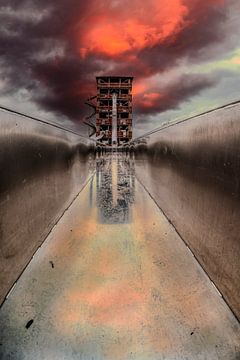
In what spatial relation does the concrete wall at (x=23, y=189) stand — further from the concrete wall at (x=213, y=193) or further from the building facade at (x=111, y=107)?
the building facade at (x=111, y=107)

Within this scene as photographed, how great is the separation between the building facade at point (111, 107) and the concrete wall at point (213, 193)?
2601cm

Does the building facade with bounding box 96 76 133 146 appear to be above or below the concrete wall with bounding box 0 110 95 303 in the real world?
above

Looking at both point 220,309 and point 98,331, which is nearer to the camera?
point 98,331

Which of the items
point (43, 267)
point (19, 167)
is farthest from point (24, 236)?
point (19, 167)

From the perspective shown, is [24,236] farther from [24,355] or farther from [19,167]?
[24,355]

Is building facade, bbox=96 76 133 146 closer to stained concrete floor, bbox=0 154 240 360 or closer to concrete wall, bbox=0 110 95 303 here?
concrete wall, bbox=0 110 95 303

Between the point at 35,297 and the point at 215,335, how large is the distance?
24.9 inches

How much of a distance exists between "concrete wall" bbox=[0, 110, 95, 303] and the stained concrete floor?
0.09 meters

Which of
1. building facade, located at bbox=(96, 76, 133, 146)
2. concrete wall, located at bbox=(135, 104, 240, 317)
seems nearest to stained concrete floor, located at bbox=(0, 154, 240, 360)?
concrete wall, located at bbox=(135, 104, 240, 317)

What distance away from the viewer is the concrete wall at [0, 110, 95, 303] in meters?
1.06

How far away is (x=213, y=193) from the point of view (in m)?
1.17

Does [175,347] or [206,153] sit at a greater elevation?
[206,153]

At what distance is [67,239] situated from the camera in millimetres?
1818

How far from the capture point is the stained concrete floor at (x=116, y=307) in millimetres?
809
